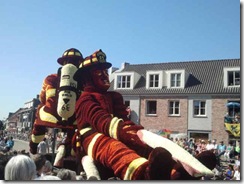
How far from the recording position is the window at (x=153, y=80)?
5684 millimetres

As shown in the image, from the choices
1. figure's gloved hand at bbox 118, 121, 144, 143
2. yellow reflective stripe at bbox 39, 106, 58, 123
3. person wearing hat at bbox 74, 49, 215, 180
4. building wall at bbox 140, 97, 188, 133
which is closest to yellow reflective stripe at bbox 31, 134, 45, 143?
yellow reflective stripe at bbox 39, 106, 58, 123

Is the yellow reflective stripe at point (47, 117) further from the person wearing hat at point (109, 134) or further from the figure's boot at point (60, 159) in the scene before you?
the person wearing hat at point (109, 134)

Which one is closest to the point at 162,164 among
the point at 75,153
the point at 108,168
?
the point at 108,168

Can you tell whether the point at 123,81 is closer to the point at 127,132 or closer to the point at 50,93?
the point at 50,93

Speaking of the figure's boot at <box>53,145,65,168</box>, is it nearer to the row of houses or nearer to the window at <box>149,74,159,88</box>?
the row of houses

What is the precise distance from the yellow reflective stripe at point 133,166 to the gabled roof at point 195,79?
308 centimetres

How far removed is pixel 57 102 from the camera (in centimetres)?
414

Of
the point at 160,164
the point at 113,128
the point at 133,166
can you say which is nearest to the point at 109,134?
the point at 113,128

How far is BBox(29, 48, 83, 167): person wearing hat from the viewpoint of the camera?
399 cm

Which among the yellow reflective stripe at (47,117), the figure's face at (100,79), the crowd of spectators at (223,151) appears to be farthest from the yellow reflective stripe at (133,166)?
the crowd of spectators at (223,151)

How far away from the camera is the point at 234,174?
4.27 metres

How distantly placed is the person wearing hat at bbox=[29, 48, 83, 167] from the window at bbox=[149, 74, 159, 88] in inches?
69.8

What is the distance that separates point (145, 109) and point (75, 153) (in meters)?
2.45

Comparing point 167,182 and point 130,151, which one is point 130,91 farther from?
point 167,182
